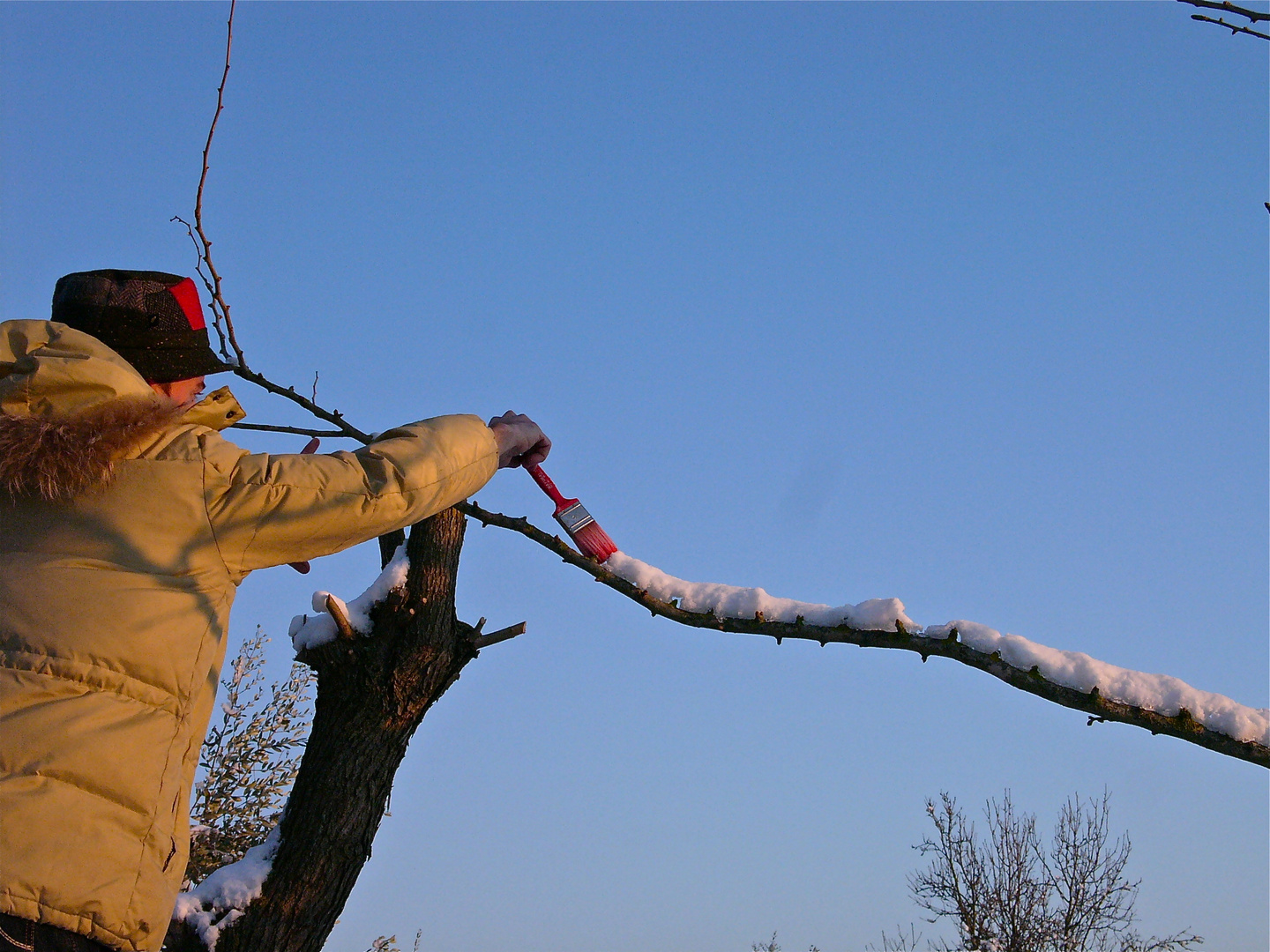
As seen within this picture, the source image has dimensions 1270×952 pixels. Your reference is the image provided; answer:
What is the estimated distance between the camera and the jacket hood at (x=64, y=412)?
157cm

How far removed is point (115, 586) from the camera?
160 centimetres

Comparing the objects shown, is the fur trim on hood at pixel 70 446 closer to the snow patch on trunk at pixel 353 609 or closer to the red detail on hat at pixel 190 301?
the red detail on hat at pixel 190 301

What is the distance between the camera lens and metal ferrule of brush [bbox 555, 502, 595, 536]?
9.53ft

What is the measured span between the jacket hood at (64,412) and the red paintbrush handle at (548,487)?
3.96ft

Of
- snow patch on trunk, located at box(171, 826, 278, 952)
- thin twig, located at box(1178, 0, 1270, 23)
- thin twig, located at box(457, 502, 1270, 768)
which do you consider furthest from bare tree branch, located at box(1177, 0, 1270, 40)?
snow patch on trunk, located at box(171, 826, 278, 952)

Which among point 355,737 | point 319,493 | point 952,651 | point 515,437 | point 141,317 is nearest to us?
point 319,493

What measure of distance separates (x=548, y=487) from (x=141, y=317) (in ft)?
3.91

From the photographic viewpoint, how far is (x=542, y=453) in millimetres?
2201

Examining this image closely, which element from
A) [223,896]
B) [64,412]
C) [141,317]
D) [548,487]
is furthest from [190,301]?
[223,896]

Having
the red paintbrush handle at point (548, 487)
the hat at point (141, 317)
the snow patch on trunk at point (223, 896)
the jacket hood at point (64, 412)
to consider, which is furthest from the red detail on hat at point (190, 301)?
the snow patch on trunk at point (223, 896)

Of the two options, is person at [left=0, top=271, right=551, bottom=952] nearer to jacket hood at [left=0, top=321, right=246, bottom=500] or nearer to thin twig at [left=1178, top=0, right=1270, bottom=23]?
jacket hood at [left=0, top=321, right=246, bottom=500]

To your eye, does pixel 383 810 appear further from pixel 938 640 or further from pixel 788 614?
pixel 938 640

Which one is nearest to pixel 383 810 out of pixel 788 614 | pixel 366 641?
pixel 366 641

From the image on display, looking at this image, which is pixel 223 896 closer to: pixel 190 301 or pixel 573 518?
pixel 573 518
